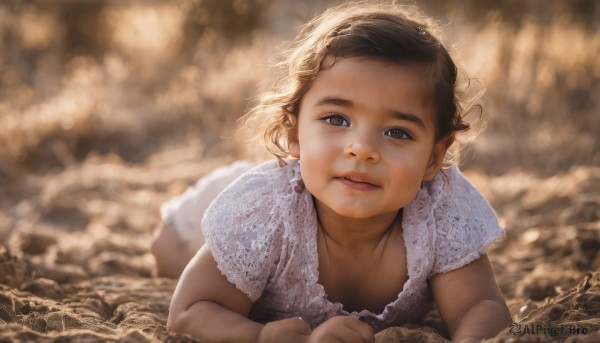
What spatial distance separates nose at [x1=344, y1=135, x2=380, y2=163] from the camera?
2.06 metres

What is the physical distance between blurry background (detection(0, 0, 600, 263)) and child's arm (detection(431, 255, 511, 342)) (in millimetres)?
2563

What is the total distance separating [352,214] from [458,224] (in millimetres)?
457

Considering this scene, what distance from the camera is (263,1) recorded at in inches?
311

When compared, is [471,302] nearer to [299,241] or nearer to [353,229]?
[353,229]

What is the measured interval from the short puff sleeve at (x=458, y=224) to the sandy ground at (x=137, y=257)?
25cm

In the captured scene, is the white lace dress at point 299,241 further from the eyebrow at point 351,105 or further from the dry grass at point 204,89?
the dry grass at point 204,89

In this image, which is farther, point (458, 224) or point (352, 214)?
point (458, 224)

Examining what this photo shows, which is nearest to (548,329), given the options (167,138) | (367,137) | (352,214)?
(352,214)

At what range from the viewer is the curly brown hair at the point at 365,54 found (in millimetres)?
2164

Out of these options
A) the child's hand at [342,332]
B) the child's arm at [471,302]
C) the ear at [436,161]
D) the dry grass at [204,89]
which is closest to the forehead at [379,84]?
the ear at [436,161]

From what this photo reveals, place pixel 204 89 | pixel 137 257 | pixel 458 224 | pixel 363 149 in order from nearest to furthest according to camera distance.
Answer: pixel 363 149 → pixel 458 224 → pixel 137 257 → pixel 204 89

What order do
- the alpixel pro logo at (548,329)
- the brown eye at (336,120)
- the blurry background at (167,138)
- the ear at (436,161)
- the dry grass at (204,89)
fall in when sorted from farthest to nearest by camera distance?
the dry grass at (204,89) → the blurry background at (167,138) → the ear at (436,161) → the brown eye at (336,120) → the alpixel pro logo at (548,329)

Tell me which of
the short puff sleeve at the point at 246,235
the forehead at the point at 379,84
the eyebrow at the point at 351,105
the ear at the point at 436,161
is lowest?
the short puff sleeve at the point at 246,235

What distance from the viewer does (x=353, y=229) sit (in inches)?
92.5
